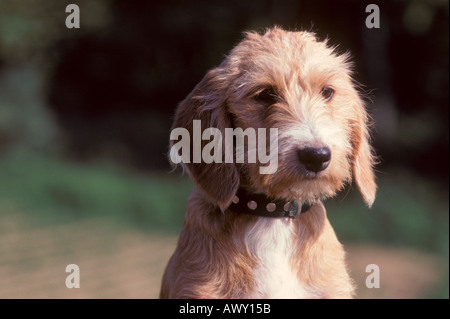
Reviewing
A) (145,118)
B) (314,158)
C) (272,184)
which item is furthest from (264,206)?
(145,118)

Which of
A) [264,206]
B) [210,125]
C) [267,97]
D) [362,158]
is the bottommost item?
[264,206]

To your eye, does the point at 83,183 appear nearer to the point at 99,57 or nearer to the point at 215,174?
the point at 99,57

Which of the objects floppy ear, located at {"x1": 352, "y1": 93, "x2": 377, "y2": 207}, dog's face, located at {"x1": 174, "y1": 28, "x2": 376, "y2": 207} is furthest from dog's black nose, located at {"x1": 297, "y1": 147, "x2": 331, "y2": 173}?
floppy ear, located at {"x1": 352, "y1": 93, "x2": 377, "y2": 207}

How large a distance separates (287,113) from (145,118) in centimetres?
1213

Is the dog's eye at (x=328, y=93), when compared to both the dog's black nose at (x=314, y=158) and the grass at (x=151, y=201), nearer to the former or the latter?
the dog's black nose at (x=314, y=158)

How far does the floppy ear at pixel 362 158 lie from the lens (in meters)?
3.80

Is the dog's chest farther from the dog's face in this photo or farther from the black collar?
the dog's face

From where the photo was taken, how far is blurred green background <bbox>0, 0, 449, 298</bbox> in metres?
9.60

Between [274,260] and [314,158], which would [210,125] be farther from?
[274,260]

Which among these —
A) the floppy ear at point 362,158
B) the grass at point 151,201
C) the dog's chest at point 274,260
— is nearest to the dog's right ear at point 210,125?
the dog's chest at point 274,260

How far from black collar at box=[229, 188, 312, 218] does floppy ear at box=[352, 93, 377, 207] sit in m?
0.53

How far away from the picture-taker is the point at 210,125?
12.0 feet

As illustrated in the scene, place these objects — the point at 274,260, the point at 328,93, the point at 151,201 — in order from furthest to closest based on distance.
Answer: the point at 151,201 → the point at 328,93 → the point at 274,260

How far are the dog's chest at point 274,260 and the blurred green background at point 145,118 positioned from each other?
3545 millimetres
